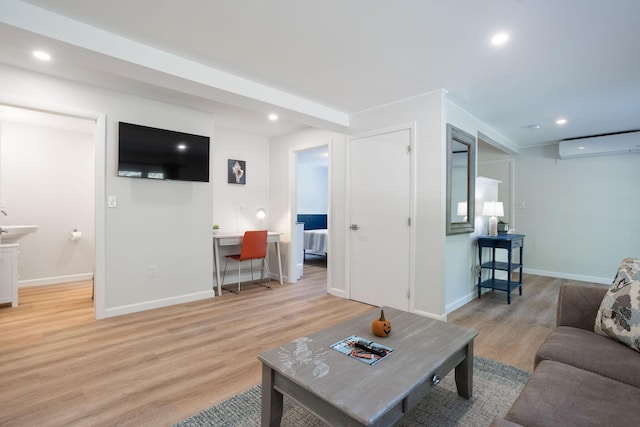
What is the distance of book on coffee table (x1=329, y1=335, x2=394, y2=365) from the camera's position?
1.51 meters

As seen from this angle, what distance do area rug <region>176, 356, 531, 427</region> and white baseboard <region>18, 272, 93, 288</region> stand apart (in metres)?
4.53

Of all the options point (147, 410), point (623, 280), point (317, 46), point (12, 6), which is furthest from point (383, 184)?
point (12, 6)

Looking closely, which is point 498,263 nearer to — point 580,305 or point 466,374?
point 580,305

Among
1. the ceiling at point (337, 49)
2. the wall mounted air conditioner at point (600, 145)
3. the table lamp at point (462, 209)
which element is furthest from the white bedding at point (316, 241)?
the wall mounted air conditioner at point (600, 145)

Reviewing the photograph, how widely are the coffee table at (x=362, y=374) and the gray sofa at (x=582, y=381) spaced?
0.35m

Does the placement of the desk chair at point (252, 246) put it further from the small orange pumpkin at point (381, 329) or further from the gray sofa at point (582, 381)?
the gray sofa at point (582, 381)

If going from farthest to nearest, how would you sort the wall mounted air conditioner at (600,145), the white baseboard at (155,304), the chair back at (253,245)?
the wall mounted air conditioner at (600,145)
the chair back at (253,245)
the white baseboard at (155,304)

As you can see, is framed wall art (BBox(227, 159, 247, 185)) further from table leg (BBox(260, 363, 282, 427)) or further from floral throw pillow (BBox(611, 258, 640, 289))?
floral throw pillow (BBox(611, 258, 640, 289))

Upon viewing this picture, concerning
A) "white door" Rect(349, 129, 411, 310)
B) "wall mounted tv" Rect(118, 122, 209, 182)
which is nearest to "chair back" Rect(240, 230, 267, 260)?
"wall mounted tv" Rect(118, 122, 209, 182)

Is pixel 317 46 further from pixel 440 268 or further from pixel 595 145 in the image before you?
pixel 595 145

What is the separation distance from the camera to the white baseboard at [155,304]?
10.9 feet

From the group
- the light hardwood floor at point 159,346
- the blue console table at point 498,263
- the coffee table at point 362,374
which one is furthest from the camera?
the blue console table at point 498,263

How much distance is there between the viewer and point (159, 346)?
8.63ft

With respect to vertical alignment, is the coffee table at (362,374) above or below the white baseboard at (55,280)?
above
